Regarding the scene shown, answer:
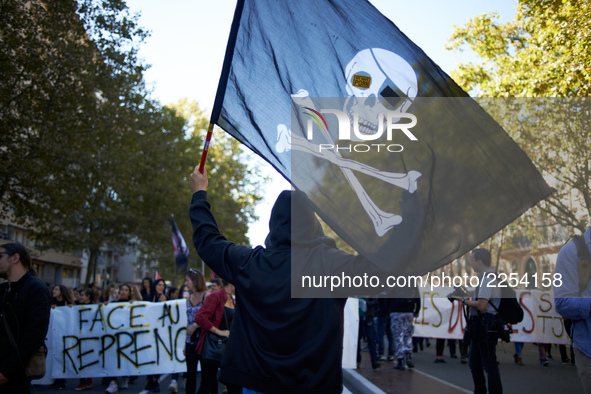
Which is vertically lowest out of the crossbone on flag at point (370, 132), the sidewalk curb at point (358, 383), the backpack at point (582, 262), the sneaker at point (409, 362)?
the sidewalk curb at point (358, 383)

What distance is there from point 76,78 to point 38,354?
1685 cm

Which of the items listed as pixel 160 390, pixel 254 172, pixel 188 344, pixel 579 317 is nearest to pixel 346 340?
pixel 160 390

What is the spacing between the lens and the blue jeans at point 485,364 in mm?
6246

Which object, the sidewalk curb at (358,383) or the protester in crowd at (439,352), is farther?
the protester in crowd at (439,352)

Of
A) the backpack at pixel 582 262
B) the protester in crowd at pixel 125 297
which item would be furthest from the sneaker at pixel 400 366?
the backpack at pixel 582 262

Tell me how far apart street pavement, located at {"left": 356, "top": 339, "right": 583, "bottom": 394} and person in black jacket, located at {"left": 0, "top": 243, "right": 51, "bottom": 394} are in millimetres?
5487

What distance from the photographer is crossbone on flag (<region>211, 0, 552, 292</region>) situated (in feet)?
9.91

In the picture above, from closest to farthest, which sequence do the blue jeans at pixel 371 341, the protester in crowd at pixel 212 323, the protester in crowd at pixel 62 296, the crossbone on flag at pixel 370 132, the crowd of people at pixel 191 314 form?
the crossbone on flag at pixel 370 132
the protester in crowd at pixel 212 323
the crowd of people at pixel 191 314
the protester in crowd at pixel 62 296
the blue jeans at pixel 371 341

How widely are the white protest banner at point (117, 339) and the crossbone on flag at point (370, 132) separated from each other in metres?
8.14

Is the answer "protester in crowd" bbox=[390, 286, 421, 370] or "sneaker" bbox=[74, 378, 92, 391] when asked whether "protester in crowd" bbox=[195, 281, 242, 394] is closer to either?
"sneaker" bbox=[74, 378, 92, 391]

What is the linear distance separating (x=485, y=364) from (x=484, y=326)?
0.41 m

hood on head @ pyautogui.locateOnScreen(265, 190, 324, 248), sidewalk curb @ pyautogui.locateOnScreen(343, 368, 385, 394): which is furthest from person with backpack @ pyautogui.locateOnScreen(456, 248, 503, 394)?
hood on head @ pyautogui.locateOnScreen(265, 190, 324, 248)

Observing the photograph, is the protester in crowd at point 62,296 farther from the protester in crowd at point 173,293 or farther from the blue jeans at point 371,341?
the blue jeans at point 371,341

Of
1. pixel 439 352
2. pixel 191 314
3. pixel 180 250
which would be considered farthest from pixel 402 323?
pixel 180 250
